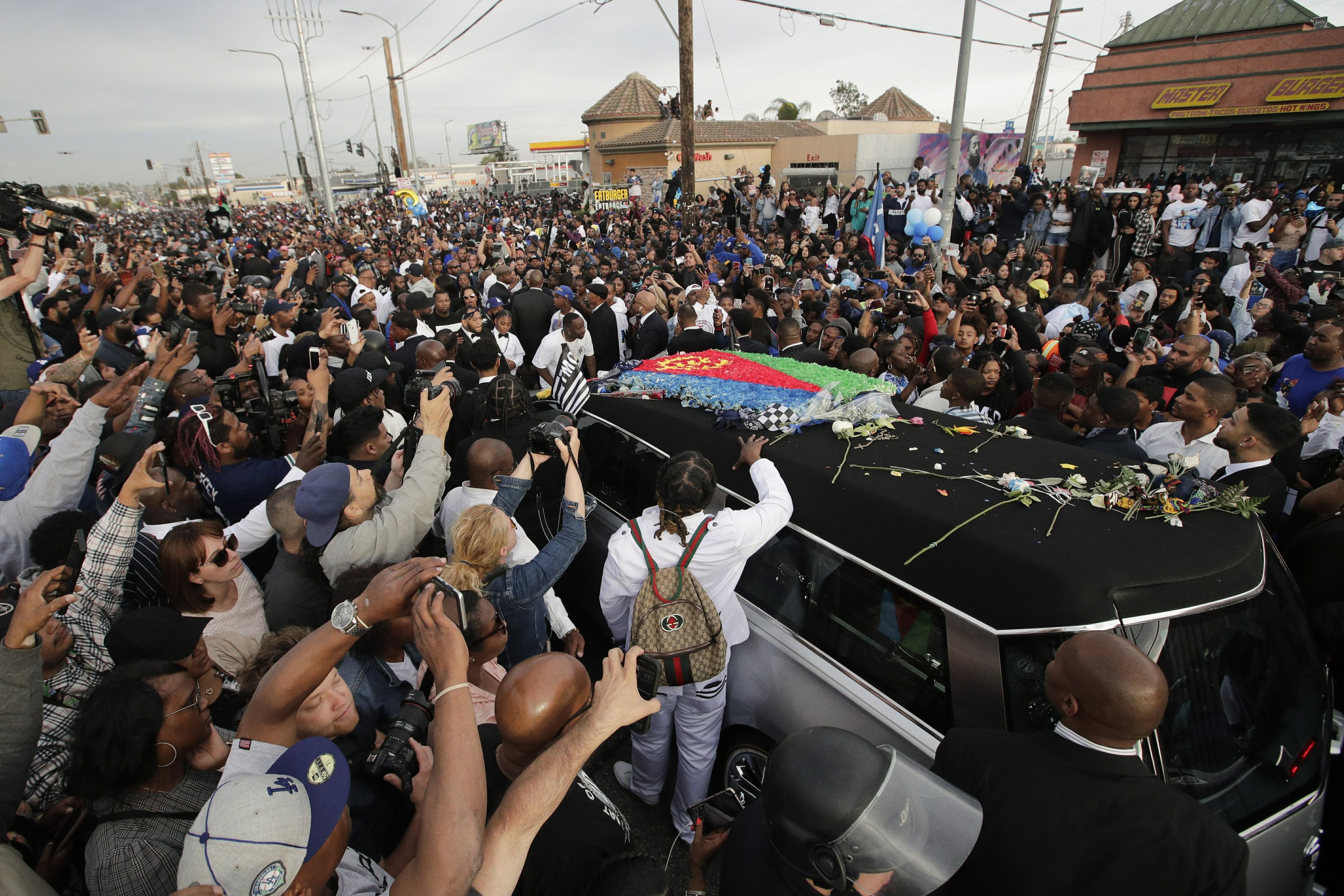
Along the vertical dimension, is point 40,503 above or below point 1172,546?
below

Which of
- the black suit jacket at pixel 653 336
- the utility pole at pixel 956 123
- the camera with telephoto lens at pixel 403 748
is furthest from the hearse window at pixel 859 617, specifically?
the utility pole at pixel 956 123

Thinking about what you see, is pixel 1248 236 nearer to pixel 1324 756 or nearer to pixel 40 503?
pixel 1324 756

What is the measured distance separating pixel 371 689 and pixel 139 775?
0.81 meters

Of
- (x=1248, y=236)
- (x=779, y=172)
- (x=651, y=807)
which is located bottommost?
(x=651, y=807)

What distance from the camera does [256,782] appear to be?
1.39 meters

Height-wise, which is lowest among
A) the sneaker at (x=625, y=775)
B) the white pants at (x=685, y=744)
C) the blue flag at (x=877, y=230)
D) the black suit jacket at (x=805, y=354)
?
the sneaker at (x=625, y=775)

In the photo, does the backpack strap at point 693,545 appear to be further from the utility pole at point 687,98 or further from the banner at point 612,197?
the banner at point 612,197

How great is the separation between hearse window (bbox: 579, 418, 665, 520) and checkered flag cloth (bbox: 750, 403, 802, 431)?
62 centimetres

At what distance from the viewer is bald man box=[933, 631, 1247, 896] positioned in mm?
1562

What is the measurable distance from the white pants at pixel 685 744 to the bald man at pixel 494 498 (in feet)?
1.98

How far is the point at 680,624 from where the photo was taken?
2.67m

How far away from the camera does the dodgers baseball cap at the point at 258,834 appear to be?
1290mm

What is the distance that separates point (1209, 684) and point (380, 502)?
349 cm

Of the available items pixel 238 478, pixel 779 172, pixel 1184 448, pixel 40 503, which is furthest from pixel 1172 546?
pixel 779 172
